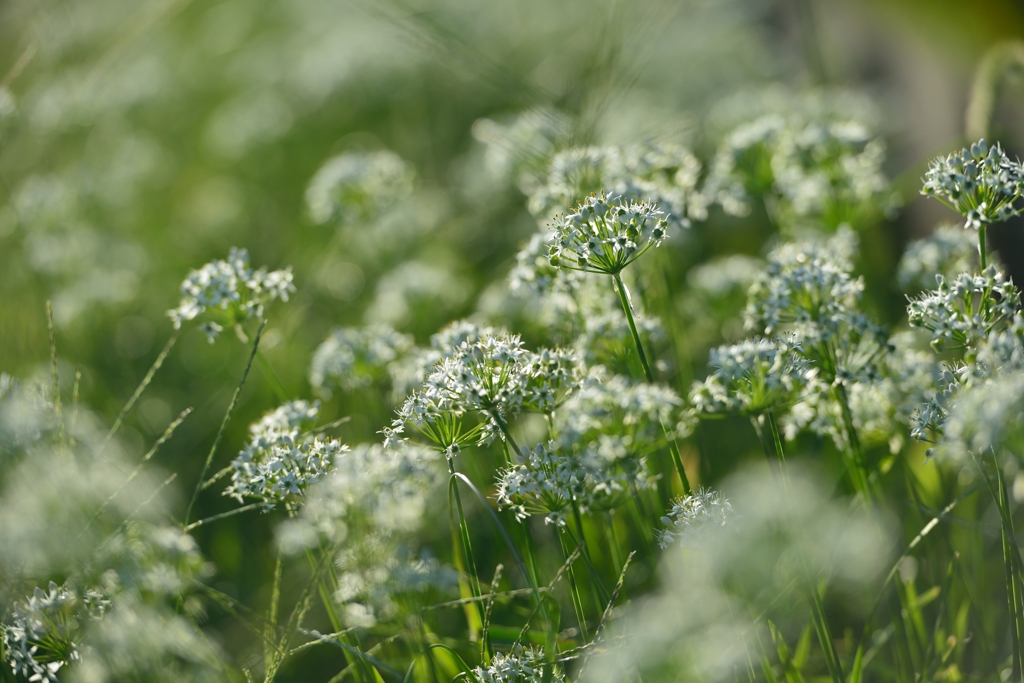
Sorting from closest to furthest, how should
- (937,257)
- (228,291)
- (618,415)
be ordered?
1. (618,415)
2. (228,291)
3. (937,257)

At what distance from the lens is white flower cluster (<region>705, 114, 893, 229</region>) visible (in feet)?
11.3

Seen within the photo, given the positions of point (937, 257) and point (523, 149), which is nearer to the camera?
point (937, 257)

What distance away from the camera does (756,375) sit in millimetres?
2377

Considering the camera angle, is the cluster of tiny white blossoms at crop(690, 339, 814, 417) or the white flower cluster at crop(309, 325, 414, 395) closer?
the cluster of tiny white blossoms at crop(690, 339, 814, 417)

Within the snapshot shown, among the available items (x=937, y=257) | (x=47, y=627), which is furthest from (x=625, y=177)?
(x=47, y=627)

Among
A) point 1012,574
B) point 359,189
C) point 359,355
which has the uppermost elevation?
point 359,189

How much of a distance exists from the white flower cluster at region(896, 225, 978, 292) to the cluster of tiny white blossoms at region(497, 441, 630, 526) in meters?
1.60

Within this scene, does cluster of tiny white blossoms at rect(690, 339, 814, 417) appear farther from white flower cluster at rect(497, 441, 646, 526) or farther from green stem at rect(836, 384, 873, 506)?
white flower cluster at rect(497, 441, 646, 526)

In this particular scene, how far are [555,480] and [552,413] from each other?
372 mm

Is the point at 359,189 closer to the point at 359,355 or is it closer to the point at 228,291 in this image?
the point at 359,355

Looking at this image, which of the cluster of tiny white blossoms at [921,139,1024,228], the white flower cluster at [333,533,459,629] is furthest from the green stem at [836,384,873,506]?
the white flower cluster at [333,533,459,629]

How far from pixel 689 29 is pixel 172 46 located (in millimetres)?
7340

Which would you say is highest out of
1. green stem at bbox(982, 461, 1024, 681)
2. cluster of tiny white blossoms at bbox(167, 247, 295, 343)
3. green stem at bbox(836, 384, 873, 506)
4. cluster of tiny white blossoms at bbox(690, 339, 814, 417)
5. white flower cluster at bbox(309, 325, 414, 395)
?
cluster of tiny white blossoms at bbox(167, 247, 295, 343)

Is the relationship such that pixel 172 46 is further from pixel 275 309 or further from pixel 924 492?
pixel 924 492
